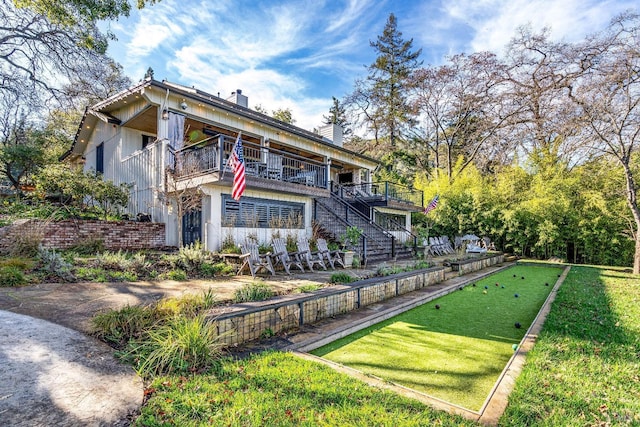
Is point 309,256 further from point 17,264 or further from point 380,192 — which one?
point 380,192

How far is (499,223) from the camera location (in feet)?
58.1

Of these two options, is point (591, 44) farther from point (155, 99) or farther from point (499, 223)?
point (155, 99)

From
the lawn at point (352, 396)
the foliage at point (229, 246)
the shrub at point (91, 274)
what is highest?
the foliage at point (229, 246)

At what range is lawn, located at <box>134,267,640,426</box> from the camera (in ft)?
7.48

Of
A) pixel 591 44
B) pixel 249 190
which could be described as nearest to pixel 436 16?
pixel 591 44

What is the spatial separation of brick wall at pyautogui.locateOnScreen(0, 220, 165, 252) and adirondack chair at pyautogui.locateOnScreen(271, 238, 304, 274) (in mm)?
4271

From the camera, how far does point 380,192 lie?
58.5 feet

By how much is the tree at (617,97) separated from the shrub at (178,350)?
45.2ft

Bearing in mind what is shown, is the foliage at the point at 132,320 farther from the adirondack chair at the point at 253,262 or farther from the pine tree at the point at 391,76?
the pine tree at the point at 391,76

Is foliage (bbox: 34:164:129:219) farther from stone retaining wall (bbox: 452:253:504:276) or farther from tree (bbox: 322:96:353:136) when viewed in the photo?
tree (bbox: 322:96:353:136)

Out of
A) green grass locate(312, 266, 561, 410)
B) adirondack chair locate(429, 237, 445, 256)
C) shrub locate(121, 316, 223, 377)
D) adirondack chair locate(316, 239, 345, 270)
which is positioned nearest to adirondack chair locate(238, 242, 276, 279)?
adirondack chair locate(316, 239, 345, 270)

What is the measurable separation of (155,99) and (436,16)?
36.1 ft

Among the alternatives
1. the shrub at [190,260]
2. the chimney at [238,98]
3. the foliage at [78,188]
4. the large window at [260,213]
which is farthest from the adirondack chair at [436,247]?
the foliage at [78,188]

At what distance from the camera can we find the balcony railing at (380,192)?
16.9 meters
